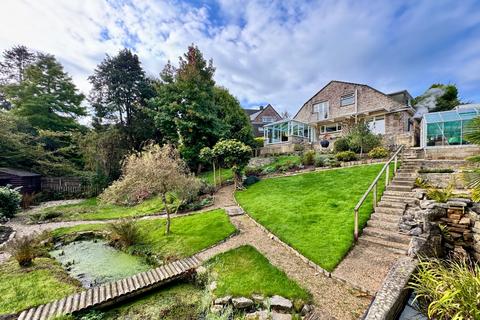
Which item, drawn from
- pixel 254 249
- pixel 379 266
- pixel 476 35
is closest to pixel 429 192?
pixel 379 266

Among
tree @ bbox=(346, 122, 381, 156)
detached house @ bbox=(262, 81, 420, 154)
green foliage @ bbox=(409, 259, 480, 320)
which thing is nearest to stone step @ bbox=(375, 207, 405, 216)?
green foliage @ bbox=(409, 259, 480, 320)

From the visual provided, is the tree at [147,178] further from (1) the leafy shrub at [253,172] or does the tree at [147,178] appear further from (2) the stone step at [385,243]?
(1) the leafy shrub at [253,172]

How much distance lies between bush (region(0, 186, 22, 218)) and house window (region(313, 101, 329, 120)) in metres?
26.9

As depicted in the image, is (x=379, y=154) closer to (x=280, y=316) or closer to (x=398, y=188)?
(x=398, y=188)

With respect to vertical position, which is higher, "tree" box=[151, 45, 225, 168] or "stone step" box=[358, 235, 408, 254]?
"tree" box=[151, 45, 225, 168]

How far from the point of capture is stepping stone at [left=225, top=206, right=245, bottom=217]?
934cm

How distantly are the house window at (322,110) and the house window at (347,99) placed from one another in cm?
166

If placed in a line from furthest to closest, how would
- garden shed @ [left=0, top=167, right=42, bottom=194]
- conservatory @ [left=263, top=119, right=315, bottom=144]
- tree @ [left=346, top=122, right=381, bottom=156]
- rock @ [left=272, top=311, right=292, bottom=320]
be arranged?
Answer: conservatory @ [left=263, top=119, right=315, bottom=144]
tree @ [left=346, top=122, right=381, bottom=156]
garden shed @ [left=0, top=167, right=42, bottom=194]
rock @ [left=272, top=311, right=292, bottom=320]

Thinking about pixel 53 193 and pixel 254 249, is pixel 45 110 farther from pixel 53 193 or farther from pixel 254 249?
pixel 254 249

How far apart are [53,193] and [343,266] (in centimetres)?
2086

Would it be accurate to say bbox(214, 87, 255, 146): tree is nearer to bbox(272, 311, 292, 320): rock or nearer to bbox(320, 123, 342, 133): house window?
bbox(320, 123, 342, 133): house window

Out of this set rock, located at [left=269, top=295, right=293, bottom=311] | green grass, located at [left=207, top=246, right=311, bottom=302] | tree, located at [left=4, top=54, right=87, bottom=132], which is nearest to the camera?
rock, located at [left=269, top=295, right=293, bottom=311]

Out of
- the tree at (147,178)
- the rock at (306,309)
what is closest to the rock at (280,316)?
the rock at (306,309)

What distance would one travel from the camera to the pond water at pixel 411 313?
3304 mm
